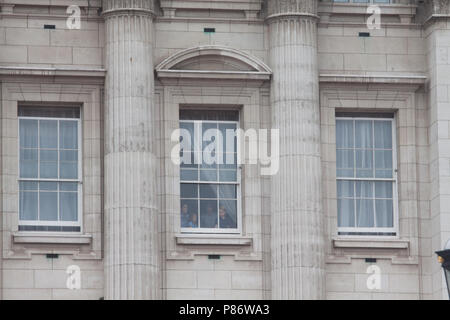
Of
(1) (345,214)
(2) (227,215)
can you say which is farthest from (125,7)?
(1) (345,214)

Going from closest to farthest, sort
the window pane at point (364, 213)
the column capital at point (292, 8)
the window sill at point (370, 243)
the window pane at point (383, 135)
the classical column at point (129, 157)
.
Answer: the classical column at point (129, 157) → the window sill at point (370, 243) → the column capital at point (292, 8) → the window pane at point (364, 213) → the window pane at point (383, 135)

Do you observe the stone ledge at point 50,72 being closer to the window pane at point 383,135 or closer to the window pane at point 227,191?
the window pane at point 227,191

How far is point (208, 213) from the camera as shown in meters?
55.1

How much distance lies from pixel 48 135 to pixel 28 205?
169cm

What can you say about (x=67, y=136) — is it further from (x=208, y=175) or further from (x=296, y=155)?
(x=296, y=155)

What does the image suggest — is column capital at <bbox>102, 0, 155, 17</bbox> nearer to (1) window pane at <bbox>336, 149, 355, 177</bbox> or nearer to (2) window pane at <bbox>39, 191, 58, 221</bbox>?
(2) window pane at <bbox>39, 191, 58, 221</bbox>

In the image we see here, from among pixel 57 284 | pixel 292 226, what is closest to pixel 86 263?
pixel 57 284

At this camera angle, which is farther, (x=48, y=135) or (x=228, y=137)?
(x=228, y=137)

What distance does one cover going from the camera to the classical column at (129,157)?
176 ft

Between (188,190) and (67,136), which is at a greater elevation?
(67,136)

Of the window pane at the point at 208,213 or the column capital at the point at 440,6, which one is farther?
the column capital at the point at 440,6

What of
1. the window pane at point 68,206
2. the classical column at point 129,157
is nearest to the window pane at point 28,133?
the window pane at point 68,206

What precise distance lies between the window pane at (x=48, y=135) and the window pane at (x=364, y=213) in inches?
279

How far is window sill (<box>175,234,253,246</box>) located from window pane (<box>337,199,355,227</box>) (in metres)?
2.27
